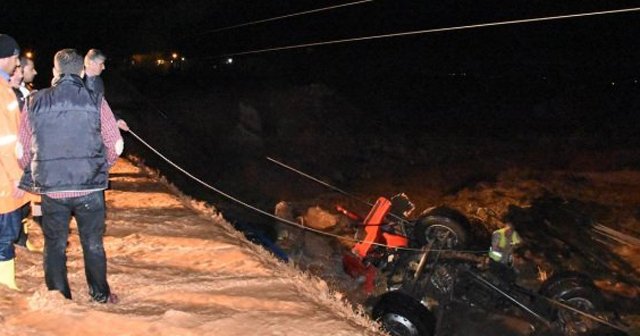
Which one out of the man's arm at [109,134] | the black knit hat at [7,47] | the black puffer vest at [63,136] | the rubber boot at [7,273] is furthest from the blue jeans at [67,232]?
the black knit hat at [7,47]

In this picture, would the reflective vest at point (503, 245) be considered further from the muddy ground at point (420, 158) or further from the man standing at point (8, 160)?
the man standing at point (8, 160)

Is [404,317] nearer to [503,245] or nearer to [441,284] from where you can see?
[441,284]

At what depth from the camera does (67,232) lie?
341 centimetres

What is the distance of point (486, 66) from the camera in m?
36.3

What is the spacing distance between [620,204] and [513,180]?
12.7 feet

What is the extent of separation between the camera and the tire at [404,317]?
18.8ft

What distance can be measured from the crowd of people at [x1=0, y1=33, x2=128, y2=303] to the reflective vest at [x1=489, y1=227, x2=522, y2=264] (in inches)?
193

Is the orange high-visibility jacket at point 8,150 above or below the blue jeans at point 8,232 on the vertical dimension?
above

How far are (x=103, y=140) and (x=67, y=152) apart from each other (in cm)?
24

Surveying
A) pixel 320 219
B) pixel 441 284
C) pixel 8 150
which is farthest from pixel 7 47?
pixel 320 219

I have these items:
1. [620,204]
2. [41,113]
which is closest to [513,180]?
[620,204]

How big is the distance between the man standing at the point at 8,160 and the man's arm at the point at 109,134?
0.75m

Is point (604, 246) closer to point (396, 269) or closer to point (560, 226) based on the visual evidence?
point (560, 226)

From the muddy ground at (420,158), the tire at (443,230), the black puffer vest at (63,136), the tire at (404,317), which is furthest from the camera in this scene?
the muddy ground at (420,158)
